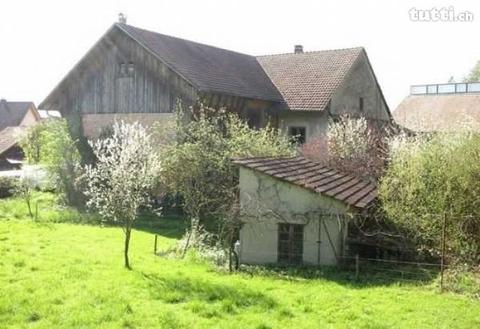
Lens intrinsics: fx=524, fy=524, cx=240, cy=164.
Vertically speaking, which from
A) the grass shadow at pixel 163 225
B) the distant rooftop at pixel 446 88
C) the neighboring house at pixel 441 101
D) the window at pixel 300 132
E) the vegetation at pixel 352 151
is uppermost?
the distant rooftop at pixel 446 88

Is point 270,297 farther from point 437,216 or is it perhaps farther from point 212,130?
point 212,130

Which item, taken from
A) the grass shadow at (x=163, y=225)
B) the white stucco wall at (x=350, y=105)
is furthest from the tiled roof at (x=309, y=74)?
the grass shadow at (x=163, y=225)

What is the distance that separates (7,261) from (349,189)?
9.13 meters

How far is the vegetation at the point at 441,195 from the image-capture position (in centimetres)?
1198

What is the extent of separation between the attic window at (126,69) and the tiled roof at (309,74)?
27.2ft

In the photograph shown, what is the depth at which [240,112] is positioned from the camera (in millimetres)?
26266

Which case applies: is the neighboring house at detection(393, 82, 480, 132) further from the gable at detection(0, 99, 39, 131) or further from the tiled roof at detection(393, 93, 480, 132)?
the gable at detection(0, 99, 39, 131)

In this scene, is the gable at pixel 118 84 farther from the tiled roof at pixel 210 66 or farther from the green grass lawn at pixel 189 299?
the green grass lawn at pixel 189 299

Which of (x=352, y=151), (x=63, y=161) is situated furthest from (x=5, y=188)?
(x=352, y=151)

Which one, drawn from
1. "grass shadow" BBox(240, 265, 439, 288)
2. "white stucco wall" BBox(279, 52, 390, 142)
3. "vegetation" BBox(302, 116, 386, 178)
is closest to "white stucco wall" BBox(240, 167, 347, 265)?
"grass shadow" BBox(240, 265, 439, 288)

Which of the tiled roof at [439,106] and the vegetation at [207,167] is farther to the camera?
the tiled roof at [439,106]

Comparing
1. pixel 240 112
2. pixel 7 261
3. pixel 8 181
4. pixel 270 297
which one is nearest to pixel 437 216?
pixel 270 297

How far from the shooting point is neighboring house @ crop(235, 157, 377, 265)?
13312mm

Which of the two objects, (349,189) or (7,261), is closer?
(7,261)
